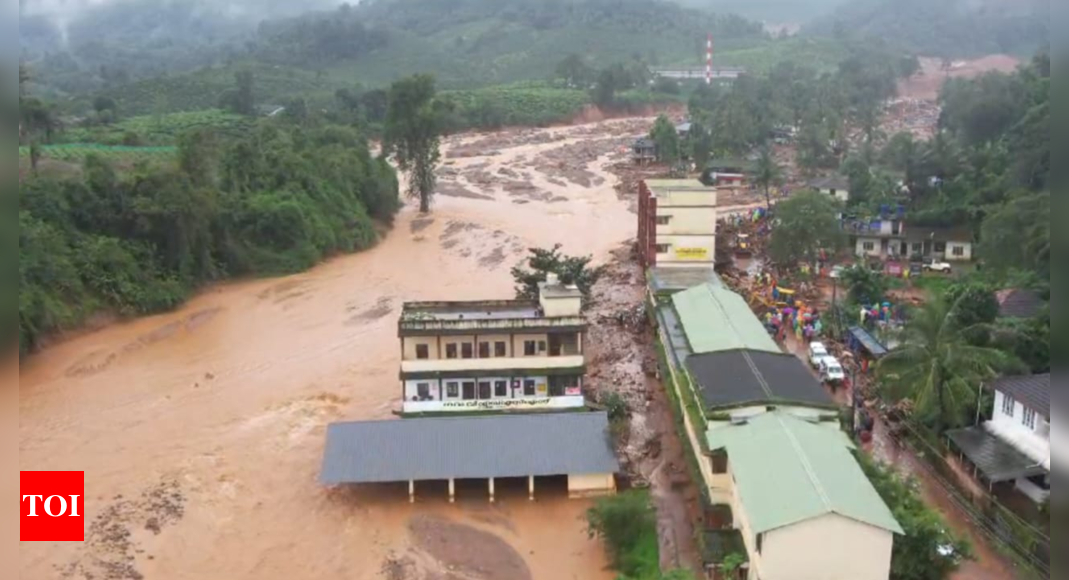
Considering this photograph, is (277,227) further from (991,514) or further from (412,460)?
(991,514)

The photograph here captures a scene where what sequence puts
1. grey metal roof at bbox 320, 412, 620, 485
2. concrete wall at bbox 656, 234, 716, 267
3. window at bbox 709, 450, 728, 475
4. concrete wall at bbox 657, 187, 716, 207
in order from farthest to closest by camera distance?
concrete wall at bbox 656, 234, 716, 267
concrete wall at bbox 657, 187, 716, 207
grey metal roof at bbox 320, 412, 620, 485
window at bbox 709, 450, 728, 475

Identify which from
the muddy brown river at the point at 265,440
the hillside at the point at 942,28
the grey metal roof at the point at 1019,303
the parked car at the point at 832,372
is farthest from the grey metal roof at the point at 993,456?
the hillside at the point at 942,28

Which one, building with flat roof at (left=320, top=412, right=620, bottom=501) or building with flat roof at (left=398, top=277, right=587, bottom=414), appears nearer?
building with flat roof at (left=320, top=412, right=620, bottom=501)

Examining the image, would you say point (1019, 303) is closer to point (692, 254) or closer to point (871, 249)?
point (692, 254)

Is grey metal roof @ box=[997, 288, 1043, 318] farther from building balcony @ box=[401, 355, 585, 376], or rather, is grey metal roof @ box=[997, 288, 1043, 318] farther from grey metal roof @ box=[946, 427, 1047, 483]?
building balcony @ box=[401, 355, 585, 376]

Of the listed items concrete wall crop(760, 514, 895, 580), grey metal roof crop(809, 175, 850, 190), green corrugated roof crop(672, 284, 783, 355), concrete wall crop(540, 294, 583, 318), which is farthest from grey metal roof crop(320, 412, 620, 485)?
grey metal roof crop(809, 175, 850, 190)

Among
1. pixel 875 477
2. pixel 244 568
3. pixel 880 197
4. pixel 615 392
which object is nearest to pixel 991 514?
pixel 875 477
